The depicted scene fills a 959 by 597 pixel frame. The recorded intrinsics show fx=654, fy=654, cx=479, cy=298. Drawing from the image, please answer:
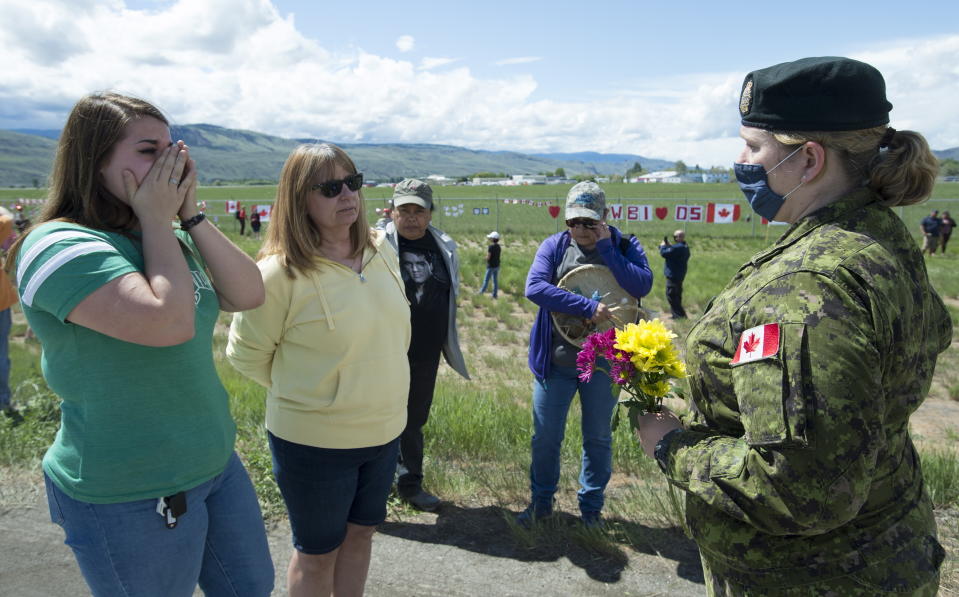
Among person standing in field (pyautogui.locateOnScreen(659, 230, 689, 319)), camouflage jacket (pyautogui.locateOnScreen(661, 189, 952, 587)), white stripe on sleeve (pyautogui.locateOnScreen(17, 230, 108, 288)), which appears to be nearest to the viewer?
camouflage jacket (pyautogui.locateOnScreen(661, 189, 952, 587))

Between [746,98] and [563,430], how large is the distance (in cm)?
251

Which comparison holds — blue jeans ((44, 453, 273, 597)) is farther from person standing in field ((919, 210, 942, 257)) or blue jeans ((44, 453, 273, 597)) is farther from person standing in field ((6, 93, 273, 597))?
person standing in field ((919, 210, 942, 257))

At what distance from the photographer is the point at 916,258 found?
1671mm

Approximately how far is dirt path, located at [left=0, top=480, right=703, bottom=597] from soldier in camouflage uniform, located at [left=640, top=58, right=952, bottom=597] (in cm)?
162

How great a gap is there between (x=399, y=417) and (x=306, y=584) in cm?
79

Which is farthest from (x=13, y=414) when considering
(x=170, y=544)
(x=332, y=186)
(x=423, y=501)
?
(x=170, y=544)

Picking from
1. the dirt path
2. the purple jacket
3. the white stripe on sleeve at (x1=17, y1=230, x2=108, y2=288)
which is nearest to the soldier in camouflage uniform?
the dirt path

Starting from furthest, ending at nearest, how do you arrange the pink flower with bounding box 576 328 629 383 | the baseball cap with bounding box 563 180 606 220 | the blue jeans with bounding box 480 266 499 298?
the blue jeans with bounding box 480 266 499 298 → the baseball cap with bounding box 563 180 606 220 → the pink flower with bounding box 576 328 629 383

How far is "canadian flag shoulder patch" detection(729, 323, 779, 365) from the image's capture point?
4.72 feet

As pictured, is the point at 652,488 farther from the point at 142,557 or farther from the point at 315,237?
the point at 142,557

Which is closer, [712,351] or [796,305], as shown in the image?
[796,305]

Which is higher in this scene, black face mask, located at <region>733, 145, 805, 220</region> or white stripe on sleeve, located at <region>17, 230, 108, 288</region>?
black face mask, located at <region>733, 145, 805, 220</region>

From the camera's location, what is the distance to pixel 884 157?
163 cm

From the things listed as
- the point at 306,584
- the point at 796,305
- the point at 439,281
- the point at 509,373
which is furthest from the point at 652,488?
the point at 509,373
